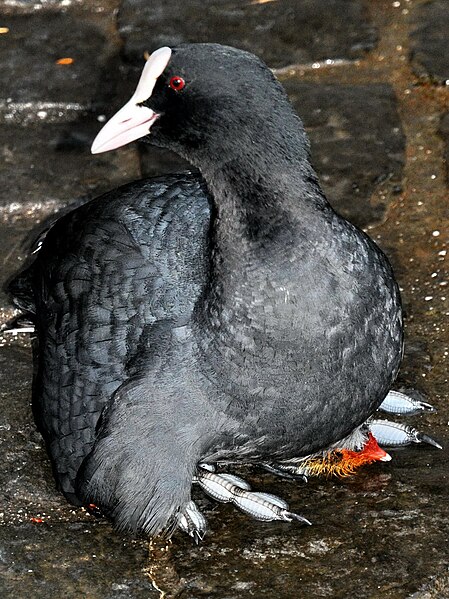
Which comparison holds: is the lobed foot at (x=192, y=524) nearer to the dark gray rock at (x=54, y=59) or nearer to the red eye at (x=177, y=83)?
the red eye at (x=177, y=83)

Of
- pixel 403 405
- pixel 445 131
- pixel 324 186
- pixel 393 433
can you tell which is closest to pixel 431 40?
pixel 445 131

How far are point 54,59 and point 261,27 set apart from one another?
1.03 metres

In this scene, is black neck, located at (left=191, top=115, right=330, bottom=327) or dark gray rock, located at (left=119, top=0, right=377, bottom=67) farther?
dark gray rock, located at (left=119, top=0, right=377, bottom=67)

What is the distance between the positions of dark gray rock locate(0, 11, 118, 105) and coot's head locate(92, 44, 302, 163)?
2.43 metres

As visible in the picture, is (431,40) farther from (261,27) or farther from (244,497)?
(244,497)

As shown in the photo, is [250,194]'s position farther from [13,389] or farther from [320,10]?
[320,10]

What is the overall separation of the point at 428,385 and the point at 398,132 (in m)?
1.57

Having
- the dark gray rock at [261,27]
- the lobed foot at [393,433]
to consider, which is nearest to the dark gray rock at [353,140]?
the dark gray rock at [261,27]

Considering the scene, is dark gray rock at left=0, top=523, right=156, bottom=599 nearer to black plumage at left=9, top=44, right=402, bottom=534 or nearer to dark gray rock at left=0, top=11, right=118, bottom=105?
black plumage at left=9, top=44, right=402, bottom=534

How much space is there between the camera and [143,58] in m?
5.92

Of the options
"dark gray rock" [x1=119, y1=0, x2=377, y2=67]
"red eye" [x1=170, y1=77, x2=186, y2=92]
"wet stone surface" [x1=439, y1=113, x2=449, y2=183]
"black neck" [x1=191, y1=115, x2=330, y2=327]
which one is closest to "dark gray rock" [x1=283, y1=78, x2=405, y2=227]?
"wet stone surface" [x1=439, y1=113, x2=449, y2=183]

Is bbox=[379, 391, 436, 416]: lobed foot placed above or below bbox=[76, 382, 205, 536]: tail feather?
below

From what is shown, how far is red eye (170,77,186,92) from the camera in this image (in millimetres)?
3325

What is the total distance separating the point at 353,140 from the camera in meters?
5.42
